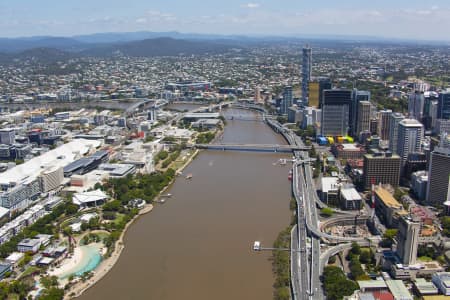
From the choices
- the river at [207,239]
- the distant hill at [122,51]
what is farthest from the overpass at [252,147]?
the distant hill at [122,51]

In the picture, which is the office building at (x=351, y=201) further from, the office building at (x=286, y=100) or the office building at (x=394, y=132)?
the office building at (x=286, y=100)

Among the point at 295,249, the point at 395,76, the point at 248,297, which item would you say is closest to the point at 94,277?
the point at 248,297

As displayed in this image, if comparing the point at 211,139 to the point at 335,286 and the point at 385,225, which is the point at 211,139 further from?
the point at 335,286

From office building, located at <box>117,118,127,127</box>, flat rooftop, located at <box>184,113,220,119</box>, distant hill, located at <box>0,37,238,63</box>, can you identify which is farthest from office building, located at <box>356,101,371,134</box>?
distant hill, located at <box>0,37,238,63</box>

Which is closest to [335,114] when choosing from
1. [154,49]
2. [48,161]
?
[48,161]

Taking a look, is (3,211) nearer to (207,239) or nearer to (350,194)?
(207,239)

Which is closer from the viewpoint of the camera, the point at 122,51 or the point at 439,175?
the point at 439,175

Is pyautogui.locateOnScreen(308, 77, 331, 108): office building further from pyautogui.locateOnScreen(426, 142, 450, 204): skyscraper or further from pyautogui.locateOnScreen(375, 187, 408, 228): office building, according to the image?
pyautogui.locateOnScreen(375, 187, 408, 228): office building
